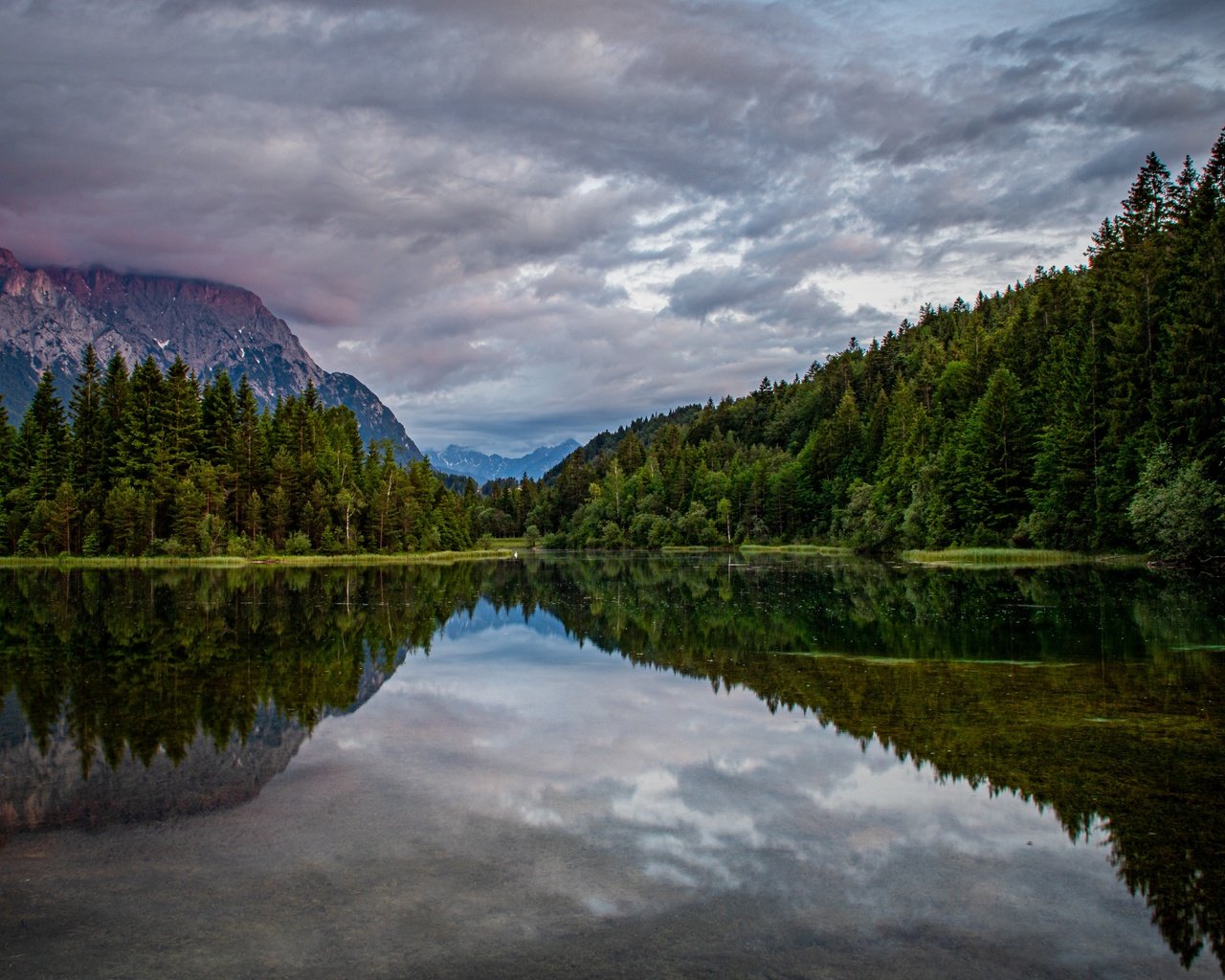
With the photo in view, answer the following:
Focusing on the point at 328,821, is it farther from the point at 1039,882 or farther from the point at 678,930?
the point at 1039,882

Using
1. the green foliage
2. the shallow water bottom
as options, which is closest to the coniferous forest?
the green foliage

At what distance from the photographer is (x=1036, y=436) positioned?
84625 mm

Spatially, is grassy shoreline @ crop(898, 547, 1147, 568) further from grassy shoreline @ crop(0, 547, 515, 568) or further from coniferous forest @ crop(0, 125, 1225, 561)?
grassy shoreline @ crop(0, 547, 515, 568)

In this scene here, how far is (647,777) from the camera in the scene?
1267cm

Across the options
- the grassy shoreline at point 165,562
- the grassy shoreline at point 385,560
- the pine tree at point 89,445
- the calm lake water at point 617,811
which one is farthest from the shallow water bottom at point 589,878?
the pine tree at point 89,445

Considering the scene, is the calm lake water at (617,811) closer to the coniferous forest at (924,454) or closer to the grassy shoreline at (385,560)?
the coniferous forest at (924,454)

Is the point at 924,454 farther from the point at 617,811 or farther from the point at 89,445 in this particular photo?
the point at 617,811

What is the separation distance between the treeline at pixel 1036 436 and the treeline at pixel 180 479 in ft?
206

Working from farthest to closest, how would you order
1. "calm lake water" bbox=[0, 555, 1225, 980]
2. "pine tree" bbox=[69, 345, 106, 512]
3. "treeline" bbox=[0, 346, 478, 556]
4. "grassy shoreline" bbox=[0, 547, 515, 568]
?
"pine tree" bbox=[69, 345, 106, 512] < "treeline" bbox=[0, 346, 478, 556] < "grassy shoreline" bbox=[0, 547, 515, 568] < "calm lake water" bbox=[0, 555, 1225, 980]

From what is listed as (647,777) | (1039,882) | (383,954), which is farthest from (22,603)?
(1039,882)

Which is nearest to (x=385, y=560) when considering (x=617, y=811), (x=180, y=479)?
(x=180, y=479)

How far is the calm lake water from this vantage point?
7316mm

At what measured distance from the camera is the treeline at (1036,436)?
182ft

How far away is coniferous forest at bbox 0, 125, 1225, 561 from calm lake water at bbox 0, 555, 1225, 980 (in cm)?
4020
